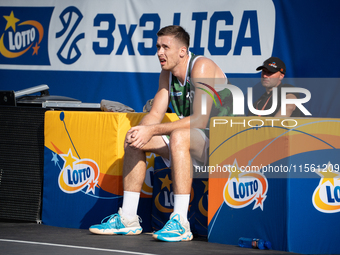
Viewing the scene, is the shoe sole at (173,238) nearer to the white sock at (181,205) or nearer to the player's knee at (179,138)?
the white sock at (181,205)

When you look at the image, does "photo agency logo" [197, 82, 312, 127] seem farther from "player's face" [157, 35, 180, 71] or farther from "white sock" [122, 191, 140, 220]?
"white sock" [122, 191, 140, 220]

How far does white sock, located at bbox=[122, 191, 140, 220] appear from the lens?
315cm

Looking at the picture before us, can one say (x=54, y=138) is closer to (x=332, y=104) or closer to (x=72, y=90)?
(x=72, y=90)

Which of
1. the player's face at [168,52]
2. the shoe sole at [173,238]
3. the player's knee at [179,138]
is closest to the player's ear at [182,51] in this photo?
the player's face at [168,52]

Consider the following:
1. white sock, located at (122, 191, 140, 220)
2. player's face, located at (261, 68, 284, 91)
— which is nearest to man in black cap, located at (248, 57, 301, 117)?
player's face, located at (261, 68, 284, 91)

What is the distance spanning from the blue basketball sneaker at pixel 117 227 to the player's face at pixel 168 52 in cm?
99

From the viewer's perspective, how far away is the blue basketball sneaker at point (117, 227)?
3.11 metres

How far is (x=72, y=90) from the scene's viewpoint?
18.2ft

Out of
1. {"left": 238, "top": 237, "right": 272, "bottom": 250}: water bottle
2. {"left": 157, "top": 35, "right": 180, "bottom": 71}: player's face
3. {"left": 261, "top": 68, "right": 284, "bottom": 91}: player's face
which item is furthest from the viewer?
{"left": 261, "top": 68, "right": 284, "bottom": 91}: player's face

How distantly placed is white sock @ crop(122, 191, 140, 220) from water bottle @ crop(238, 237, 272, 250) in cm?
72

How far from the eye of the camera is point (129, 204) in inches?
124

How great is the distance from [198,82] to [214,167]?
22.8 inches

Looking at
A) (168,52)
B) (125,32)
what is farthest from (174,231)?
(125,32)

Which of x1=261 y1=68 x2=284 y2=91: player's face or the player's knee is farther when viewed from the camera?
x1=261 y1=68 x2=284 y2=91: player's face
